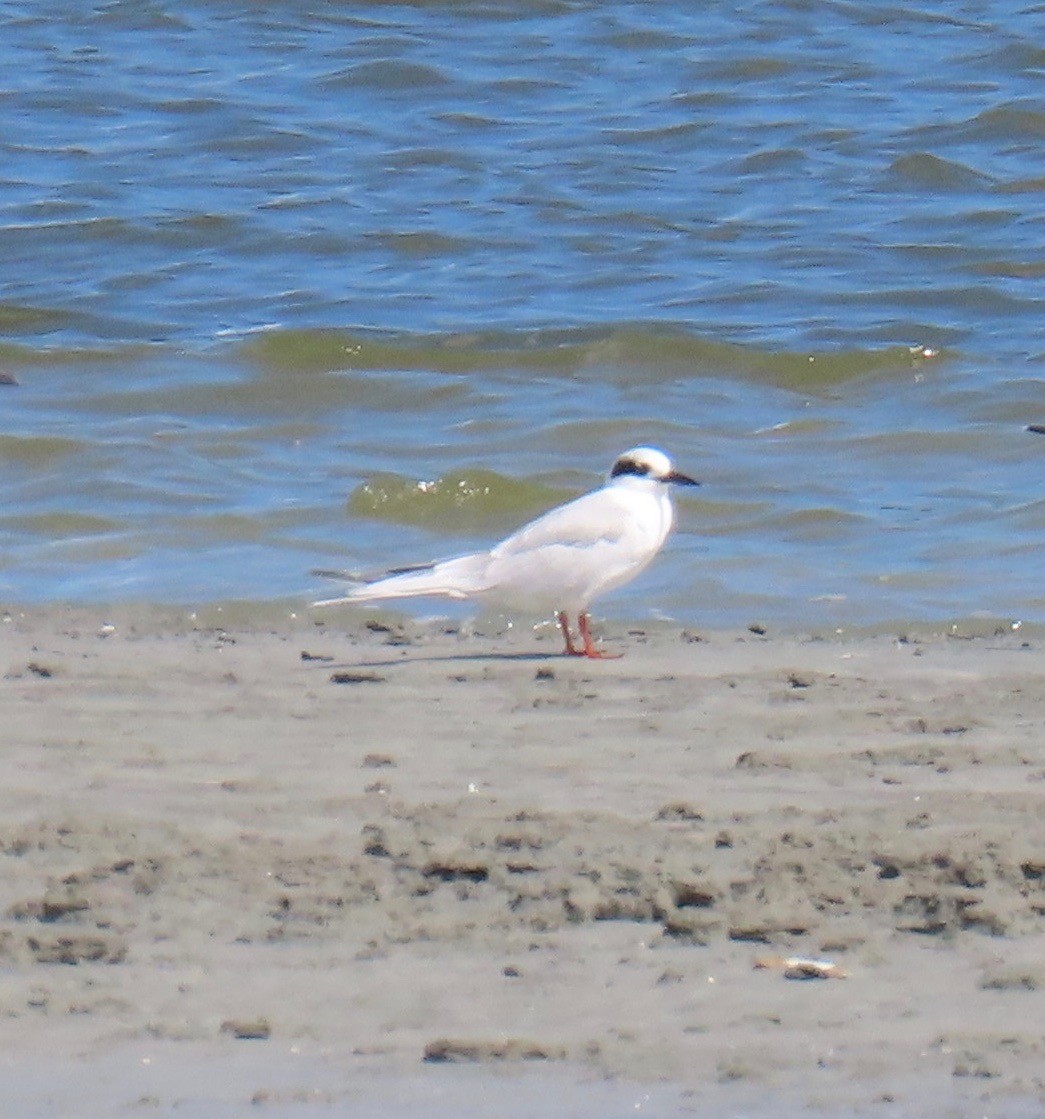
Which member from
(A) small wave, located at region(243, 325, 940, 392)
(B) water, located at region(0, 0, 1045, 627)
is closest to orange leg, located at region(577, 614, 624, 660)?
(B) water, located at region(0, 0, 1045, 627)

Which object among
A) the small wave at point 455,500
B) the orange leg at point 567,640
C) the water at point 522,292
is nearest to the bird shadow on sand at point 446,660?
the orange leg at point 567,640

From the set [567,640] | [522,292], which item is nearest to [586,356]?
[522,292]

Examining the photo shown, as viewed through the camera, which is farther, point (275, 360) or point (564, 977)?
point (275, 360)

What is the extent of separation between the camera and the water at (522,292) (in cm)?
864

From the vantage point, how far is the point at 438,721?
564 centimetres

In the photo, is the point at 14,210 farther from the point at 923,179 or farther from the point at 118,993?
the point at 118,993

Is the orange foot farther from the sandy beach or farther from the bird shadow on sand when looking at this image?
the sandy beach

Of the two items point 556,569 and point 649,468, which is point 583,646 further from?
point 649,468

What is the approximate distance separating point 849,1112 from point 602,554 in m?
3.88

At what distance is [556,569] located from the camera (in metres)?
6.97

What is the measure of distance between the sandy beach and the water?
1.80 meters

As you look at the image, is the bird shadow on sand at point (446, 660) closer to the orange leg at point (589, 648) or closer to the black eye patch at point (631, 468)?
the orange leg at point (589, 648)

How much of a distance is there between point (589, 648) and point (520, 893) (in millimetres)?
2645

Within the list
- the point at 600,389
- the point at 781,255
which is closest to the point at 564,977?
the point at 600,389
